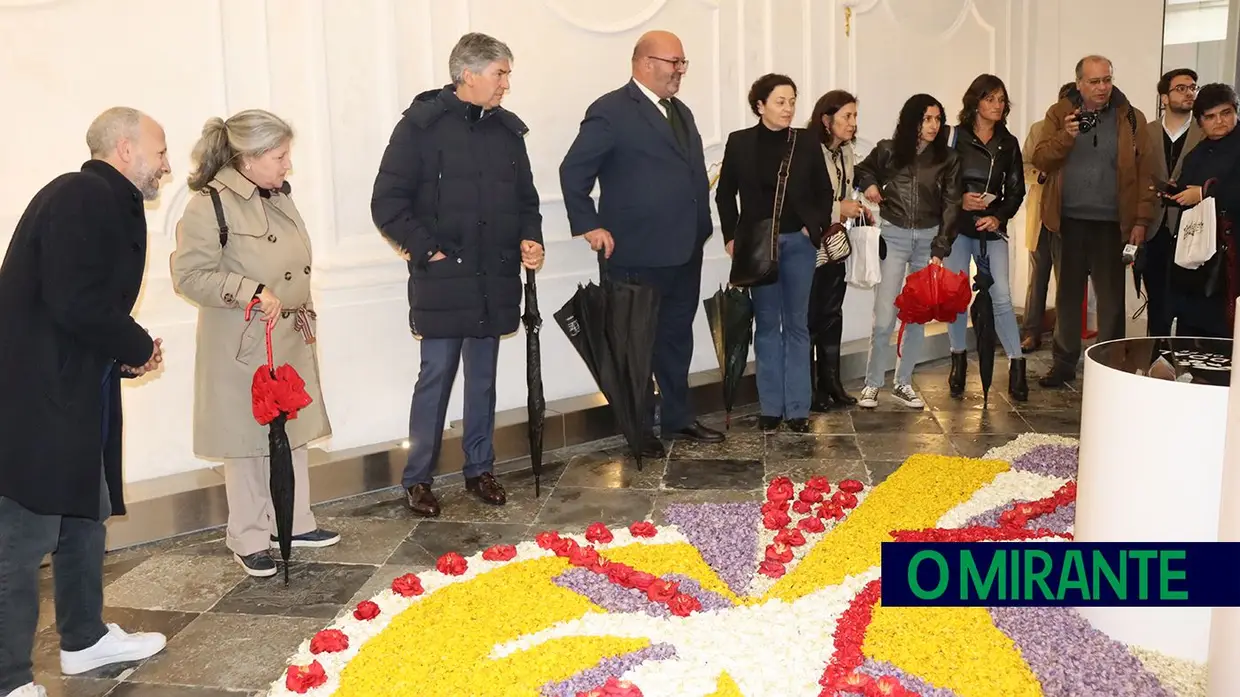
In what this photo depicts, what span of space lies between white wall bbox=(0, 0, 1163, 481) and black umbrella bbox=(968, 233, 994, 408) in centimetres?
137

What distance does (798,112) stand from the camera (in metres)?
6.65

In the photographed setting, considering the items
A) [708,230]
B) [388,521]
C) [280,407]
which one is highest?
[708,230]

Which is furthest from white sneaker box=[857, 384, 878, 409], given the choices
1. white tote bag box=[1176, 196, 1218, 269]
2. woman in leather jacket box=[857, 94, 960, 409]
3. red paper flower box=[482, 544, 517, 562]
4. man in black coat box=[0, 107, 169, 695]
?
man in black coat box=[0, 107, 169, 695]

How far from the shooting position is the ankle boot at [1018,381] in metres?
6.00

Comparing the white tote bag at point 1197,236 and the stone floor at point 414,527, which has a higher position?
the white tote bag at point 1197,236

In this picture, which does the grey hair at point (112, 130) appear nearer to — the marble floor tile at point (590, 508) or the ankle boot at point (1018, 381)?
the marble floor tile at point (590, 508)

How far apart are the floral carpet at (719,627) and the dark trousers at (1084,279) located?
2.40m

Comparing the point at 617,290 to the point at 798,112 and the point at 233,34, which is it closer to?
the point at 233,34

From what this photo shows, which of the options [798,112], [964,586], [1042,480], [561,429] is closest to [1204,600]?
[964,586]

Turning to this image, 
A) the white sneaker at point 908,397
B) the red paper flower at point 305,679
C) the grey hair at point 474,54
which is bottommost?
the red paper flower at point 305,679

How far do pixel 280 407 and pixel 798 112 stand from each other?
13.3 ft

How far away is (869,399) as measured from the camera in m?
5.88

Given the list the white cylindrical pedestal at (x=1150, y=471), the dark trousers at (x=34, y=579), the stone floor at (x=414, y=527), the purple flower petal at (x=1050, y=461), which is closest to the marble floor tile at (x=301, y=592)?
the stone floor at (x=414, y=527)

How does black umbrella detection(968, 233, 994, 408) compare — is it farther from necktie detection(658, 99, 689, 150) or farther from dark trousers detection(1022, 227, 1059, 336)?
necktie detection(658, 99, 689, 150)
